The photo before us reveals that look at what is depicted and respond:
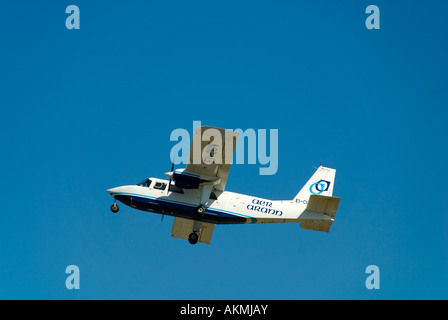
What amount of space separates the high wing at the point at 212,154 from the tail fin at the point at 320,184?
4.57 m

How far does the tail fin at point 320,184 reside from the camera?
36500 mm

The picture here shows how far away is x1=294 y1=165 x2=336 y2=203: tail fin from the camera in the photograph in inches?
1437

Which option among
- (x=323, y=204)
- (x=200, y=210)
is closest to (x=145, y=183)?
(x=200, y=210)

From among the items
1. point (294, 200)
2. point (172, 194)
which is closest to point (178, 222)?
point (172, 194)

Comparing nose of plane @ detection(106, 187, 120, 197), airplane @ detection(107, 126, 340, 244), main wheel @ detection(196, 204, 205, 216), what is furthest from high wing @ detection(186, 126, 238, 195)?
nose of plane @ detection(106, 187, 120, 197)

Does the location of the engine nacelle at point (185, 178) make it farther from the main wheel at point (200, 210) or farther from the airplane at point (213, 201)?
the main wheel at point (200, 210)

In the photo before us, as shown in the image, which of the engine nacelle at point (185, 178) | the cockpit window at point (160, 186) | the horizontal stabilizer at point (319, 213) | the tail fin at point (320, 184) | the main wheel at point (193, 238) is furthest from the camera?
the main wheel at point (193, 238)

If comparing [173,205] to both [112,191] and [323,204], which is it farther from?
[323,204]

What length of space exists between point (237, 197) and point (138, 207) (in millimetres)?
5324

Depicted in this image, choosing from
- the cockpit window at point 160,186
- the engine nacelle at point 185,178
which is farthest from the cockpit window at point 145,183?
the engine nacelle at point 185,178

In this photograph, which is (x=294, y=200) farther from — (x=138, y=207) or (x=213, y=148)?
(x=138, y=207)

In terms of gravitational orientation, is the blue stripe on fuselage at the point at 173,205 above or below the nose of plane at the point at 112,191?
below

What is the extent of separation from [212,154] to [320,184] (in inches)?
269

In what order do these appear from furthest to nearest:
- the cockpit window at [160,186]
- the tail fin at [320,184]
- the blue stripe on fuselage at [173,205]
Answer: the tail fin at [320,184] → the cockpit window at [160,186] → the blue stripe on fuselage at [173,205]
